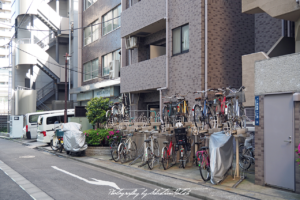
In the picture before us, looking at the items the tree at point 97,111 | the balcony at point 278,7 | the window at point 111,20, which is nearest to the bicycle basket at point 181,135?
the balcony at point 278,7

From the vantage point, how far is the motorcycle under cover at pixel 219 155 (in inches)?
382

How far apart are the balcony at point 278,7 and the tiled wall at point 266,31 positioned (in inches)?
89.4

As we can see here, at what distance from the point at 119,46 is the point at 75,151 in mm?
10565

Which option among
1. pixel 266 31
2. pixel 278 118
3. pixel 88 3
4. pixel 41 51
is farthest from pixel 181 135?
pixel 41 51

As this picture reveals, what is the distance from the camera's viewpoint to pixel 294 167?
861cm

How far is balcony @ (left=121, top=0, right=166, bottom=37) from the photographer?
17.3 metres

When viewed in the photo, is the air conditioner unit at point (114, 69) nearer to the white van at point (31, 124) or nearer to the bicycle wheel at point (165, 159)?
the white van at point (31, 124)

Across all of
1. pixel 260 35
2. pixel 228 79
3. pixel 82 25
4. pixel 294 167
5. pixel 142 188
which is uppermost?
pixel 82 25

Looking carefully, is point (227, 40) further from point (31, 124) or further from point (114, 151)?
point (31, 124)

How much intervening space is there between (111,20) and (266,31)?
14.9m

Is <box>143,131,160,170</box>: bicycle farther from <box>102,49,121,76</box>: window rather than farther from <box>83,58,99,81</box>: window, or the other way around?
<box>83,58,99,81</box>: window

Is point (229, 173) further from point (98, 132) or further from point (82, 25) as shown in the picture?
point (82, 25)

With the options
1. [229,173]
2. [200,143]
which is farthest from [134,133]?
[229,173]

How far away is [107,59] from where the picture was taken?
2719 cm
